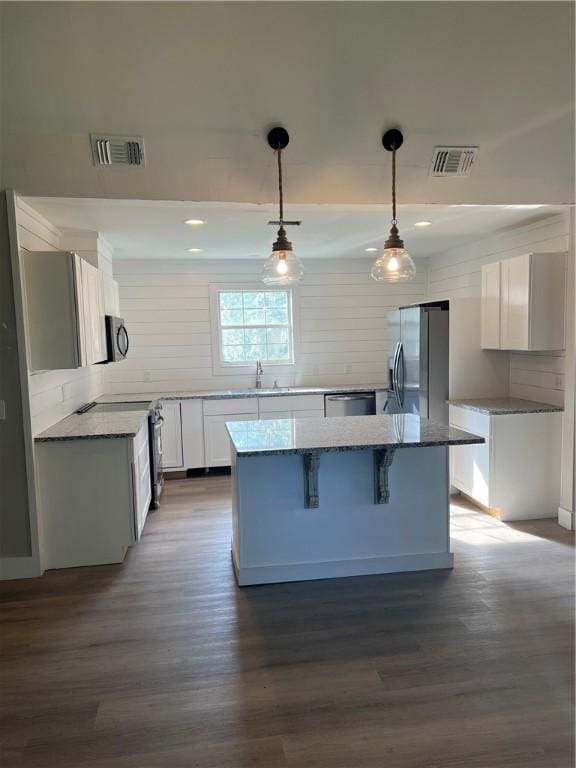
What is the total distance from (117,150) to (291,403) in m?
3.39

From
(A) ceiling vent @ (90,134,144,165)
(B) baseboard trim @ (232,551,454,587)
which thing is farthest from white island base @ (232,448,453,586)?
(A) ceiling vent @ (90,134,144,165)

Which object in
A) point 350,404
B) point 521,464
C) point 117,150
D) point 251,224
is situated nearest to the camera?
point 117,150

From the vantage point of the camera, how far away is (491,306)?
4.45m

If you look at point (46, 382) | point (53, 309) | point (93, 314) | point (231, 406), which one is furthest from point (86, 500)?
point (231, 406)

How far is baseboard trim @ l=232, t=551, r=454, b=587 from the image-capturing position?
3.11 metres

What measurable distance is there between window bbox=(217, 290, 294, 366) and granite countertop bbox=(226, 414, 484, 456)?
2.76 meters

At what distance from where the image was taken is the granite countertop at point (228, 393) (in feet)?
17.5

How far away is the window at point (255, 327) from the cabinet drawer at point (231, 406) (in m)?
0.76

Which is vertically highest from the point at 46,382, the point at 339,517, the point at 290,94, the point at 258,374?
the point at 290,94

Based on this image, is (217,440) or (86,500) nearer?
(86,500)

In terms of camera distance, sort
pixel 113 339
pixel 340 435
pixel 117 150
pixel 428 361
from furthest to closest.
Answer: pixel 428 361, pixel 113 339, pixel 340 435, pixel 117 150

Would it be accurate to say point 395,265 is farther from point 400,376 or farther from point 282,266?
point 400,376

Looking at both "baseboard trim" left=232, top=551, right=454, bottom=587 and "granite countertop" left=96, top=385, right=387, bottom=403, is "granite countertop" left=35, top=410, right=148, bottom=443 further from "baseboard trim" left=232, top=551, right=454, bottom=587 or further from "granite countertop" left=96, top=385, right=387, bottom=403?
"baseboard trim" left=232, top=551, right=454, bottom=587

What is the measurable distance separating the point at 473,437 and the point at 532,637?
3.45 feet
